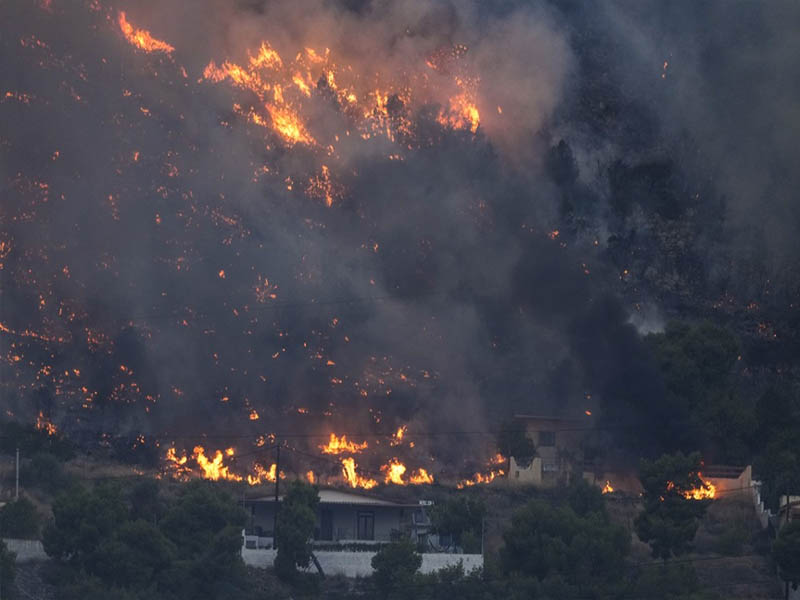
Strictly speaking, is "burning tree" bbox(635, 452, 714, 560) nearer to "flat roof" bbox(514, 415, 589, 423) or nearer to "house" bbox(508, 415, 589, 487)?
"house" bbox(508, 415, 589, 487)

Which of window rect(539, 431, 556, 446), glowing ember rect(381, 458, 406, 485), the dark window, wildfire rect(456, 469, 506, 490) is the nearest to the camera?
the dark window

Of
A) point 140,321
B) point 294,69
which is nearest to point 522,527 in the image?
point 140,321

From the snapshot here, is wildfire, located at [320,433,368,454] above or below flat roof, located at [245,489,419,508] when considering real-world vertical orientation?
above

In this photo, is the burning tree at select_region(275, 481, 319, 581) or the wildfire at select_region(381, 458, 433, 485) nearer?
the burning tree at select_region(275, 481, 319, 581)

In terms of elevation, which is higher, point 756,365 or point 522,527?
point 756,365

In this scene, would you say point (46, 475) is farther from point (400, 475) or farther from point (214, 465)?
point (400, 475)

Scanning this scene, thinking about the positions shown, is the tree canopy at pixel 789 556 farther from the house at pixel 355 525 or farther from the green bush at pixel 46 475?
the green bush at pixel 46 475

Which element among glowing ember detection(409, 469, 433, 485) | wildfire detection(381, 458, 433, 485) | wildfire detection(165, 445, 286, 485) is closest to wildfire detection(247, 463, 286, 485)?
wildfire detection(165, 445, 286, 485)

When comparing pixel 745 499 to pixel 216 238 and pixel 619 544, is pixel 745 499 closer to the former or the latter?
pixel 619 544
